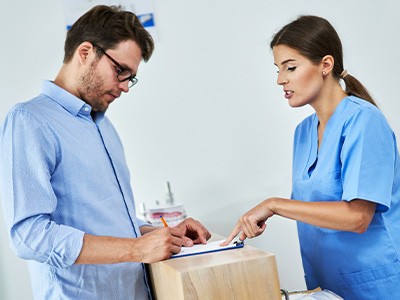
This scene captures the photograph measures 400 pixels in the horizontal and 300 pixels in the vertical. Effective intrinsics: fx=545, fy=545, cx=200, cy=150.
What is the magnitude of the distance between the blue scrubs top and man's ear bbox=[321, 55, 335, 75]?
0.33ft

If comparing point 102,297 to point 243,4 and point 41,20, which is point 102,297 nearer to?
point 41,20

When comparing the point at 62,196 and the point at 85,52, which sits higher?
the point at 85,52

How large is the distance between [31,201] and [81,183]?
14 centimetres

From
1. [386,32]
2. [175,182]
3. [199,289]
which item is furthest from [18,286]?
[386,32]

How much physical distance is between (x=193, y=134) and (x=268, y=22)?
598 mm

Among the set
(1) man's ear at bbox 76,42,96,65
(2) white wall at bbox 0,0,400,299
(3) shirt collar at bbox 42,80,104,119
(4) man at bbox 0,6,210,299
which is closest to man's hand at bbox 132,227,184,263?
(4) man at bbox 0,6,210,299

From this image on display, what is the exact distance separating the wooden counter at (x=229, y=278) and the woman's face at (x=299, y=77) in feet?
2.11

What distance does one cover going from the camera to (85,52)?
4.49ft

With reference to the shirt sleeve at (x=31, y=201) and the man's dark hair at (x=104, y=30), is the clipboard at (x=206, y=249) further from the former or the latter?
the man's dark hair at (x=104, y=30)

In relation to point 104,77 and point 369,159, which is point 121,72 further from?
point 369,159

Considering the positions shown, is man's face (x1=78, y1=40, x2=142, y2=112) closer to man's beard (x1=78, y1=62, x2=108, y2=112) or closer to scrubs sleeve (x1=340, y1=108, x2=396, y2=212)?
man's beard (x1=78, y1=62, x2=108, y2=112)

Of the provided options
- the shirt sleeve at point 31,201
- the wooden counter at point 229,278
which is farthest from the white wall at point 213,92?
the wooden counter at point 229,278

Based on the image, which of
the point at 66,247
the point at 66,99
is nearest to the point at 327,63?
the point at 66,99

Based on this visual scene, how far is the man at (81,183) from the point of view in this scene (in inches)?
43.5
